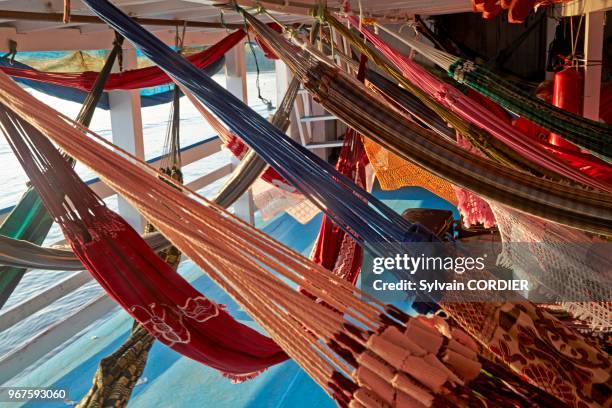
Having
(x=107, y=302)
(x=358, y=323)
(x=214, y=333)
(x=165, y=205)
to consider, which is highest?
(x=165, y=205)

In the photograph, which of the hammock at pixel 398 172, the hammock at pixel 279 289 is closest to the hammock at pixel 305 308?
the hammock at pixel 279 289

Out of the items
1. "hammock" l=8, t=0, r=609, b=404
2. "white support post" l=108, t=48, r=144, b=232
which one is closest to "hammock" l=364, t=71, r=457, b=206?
"hammock" l=8, t=0, r=609, b=404

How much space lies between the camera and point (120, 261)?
1.18m

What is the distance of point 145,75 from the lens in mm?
2527

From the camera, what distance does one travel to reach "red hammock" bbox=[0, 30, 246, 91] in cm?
217

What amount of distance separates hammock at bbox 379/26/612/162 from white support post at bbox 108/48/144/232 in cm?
176

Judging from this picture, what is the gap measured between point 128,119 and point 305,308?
102 inches

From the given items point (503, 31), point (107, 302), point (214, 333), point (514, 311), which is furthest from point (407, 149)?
point (503, 31)

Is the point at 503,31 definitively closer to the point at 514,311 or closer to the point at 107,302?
the point at 107,302

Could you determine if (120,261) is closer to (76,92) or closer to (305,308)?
(305,308)

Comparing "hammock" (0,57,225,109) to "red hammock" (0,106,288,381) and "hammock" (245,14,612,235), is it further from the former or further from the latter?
"hammock" (245,14,612,235)

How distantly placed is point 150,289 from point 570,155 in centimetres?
145

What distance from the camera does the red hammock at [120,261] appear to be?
1137mm

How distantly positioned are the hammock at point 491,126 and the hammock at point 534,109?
0.06 meters
